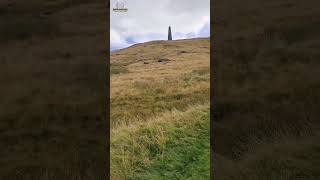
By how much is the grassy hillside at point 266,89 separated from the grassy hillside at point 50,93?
1.08 metres

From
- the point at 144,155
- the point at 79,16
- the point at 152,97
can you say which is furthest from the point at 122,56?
the point at 79,16

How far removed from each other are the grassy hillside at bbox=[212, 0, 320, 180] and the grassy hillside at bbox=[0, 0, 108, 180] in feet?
3.56

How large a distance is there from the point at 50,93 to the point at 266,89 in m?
1.88

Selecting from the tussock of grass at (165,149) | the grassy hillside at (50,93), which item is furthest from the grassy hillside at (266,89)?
the tussock of grass at (165,149)

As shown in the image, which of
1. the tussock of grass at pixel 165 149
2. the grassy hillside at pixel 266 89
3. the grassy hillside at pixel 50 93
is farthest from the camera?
the tussock of grass at pixel 165 149

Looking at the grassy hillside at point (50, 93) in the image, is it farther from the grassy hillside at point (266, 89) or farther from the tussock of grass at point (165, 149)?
the tussock of grass at point (165, 149)

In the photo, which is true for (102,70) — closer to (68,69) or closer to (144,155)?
(68,69)

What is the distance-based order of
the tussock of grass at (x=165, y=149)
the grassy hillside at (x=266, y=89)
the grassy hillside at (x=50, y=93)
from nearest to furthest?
the grassy hillside at (x=266, y=89)
the grassy hillside at (x=50, y=93)
the tussock of grass at (x=165, y=149)

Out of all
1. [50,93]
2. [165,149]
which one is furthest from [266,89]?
[165,149]

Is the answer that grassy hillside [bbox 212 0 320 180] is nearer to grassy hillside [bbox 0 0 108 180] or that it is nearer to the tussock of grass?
grassy hillside [bbox 0 0 108 180]

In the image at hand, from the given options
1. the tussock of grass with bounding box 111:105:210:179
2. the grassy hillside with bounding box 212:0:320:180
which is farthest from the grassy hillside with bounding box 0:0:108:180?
the tussock of grass with bounding box 111:105:210:179

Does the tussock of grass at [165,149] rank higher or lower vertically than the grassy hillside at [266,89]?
lower

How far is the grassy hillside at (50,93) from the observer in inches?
139

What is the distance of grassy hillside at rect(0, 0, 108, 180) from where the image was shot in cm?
353
